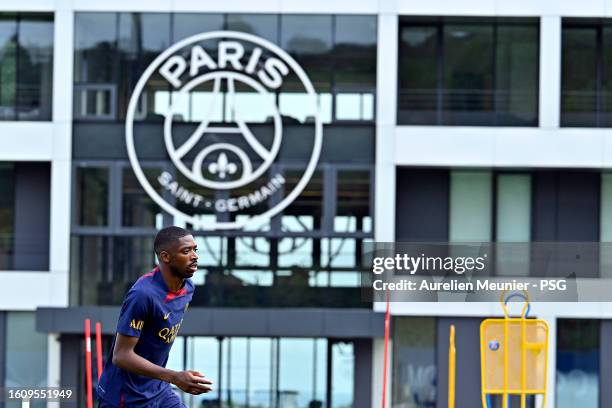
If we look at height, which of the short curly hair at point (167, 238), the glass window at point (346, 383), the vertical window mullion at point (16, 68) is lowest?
the glass window at point (346, 383)

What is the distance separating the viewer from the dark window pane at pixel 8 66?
87.4 feet

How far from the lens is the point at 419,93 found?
27.1 metres

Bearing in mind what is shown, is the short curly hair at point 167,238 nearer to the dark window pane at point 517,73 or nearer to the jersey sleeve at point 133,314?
the jersey sleeve at point 133,314

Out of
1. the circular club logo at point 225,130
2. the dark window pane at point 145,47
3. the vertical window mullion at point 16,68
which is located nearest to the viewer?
the circular club logo at point 225,130

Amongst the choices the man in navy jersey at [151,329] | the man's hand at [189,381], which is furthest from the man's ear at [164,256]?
the man's hand at [189,381]

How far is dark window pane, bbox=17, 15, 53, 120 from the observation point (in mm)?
26688

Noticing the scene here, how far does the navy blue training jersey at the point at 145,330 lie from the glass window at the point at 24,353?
20.7 metres

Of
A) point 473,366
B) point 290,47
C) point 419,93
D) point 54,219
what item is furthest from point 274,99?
point 473,366

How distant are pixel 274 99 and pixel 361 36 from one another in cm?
206

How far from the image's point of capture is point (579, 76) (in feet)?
88.7

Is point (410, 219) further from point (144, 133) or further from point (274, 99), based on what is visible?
point (144, 133)

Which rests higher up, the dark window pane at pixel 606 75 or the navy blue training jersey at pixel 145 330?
the dark window pane at pixel 606 75

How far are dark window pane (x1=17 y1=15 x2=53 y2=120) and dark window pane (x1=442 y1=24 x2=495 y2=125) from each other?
775 cm

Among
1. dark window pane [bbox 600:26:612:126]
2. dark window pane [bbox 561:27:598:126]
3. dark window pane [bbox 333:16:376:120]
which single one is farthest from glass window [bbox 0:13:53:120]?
dark window pane [bbox 600:26:612:126]
